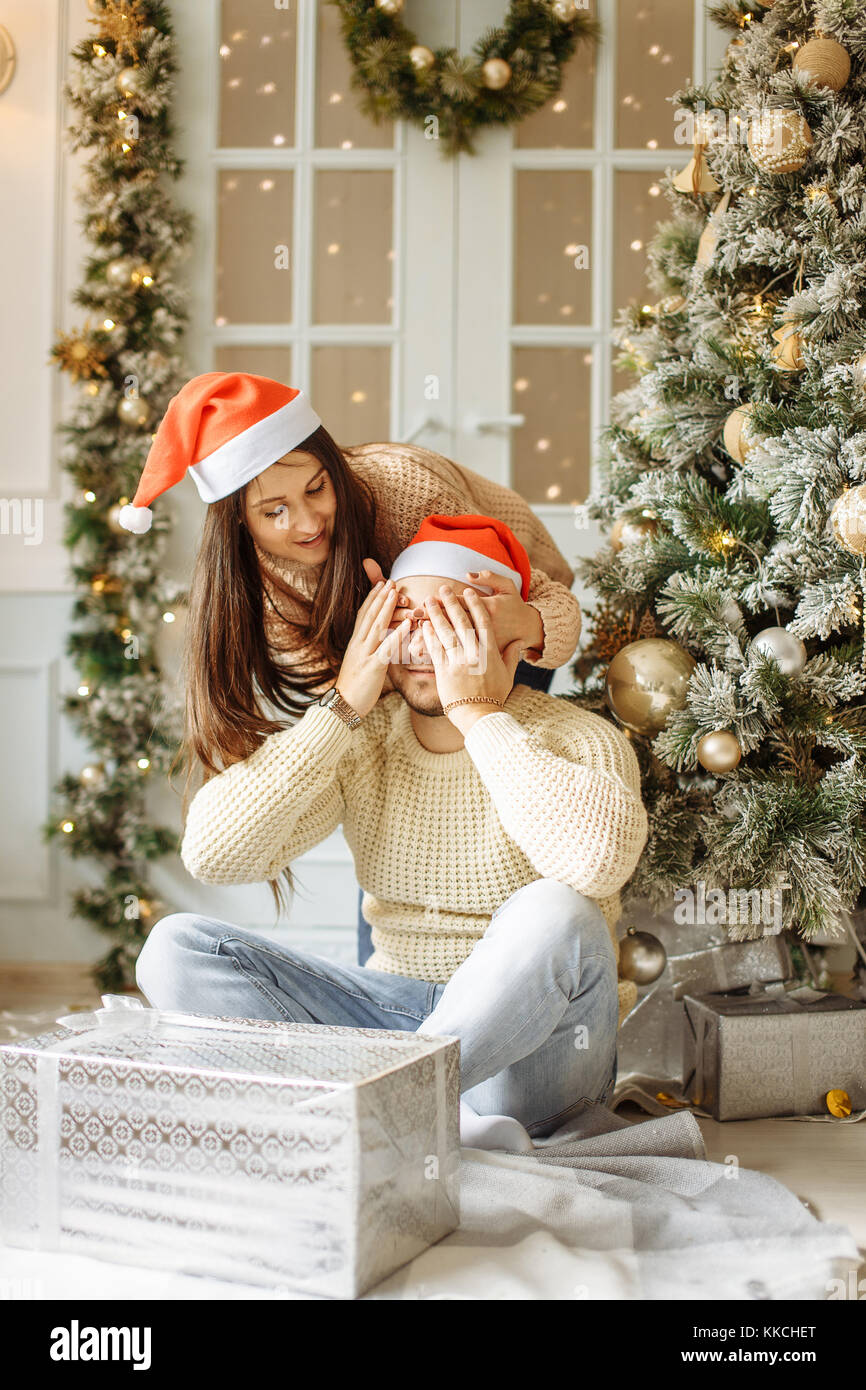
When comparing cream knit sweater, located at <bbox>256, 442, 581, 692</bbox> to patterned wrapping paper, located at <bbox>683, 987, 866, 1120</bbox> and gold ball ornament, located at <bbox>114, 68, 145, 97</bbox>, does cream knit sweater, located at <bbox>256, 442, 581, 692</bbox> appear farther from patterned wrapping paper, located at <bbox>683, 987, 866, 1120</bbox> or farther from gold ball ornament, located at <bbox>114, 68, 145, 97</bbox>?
gold ball ornament, located at <bbox>114, 68, 145, 97</bbox>

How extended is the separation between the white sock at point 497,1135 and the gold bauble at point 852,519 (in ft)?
2.52

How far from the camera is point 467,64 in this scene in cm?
252

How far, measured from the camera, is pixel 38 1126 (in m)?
1.04

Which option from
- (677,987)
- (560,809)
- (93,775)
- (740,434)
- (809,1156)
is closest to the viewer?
(560,809)

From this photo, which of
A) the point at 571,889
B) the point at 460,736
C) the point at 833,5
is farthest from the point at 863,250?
the point at 571,889

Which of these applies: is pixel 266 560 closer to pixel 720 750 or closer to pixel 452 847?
pixel 452 847

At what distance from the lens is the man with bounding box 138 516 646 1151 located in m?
1.24

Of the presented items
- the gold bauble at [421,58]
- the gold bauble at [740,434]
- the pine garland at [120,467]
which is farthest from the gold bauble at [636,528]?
the gold bauble at [421,58]

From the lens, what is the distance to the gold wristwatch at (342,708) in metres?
1.36

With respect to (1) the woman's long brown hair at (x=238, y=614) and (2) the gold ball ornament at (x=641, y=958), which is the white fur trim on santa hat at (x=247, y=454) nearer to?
(1) the woman's long brown hair at (x=238, y=614)

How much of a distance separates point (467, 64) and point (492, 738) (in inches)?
73.0

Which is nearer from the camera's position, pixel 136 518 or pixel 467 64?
pixel 136 518

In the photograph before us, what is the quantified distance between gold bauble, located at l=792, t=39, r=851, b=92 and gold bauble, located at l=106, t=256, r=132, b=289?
152 cm

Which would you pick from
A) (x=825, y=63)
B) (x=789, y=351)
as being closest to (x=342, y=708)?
(x=789, y=351)
